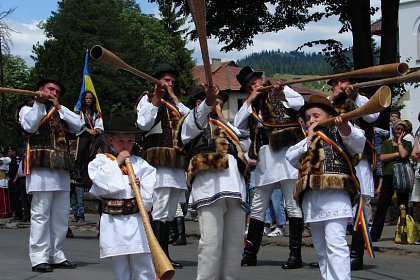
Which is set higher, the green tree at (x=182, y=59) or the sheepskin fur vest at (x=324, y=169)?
the green tree at (x=182, y=59)

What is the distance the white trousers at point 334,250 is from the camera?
7352 mm

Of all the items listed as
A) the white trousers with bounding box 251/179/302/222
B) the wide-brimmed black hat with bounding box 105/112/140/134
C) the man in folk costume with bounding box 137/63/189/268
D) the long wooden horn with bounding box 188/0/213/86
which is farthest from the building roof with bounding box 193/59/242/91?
the long wooden horn with bounding box 188/0/213/86

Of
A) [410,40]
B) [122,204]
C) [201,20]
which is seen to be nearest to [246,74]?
[122,204]

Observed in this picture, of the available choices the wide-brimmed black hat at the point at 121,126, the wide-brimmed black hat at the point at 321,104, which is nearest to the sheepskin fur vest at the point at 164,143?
the wide-brimmed black hat at the point at 121,126

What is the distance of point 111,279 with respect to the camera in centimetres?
903

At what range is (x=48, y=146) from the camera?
10.1 metres

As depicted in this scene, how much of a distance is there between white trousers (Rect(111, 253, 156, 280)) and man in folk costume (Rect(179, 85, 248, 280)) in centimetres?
55

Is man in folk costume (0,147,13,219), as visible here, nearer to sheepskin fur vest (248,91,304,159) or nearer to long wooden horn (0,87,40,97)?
long wooden horn (0,87,40,97)

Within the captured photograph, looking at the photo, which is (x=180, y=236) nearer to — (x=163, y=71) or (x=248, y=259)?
(x=248, y=259)

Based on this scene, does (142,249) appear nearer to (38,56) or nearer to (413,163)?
(413,163)

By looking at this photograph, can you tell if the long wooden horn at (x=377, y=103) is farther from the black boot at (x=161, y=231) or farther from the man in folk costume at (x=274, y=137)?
the black boot at (x=161, y=231)

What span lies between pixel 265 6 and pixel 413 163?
6.24 meters

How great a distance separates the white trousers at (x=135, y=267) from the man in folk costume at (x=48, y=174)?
2.63m

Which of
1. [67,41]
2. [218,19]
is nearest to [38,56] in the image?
[67,41]
